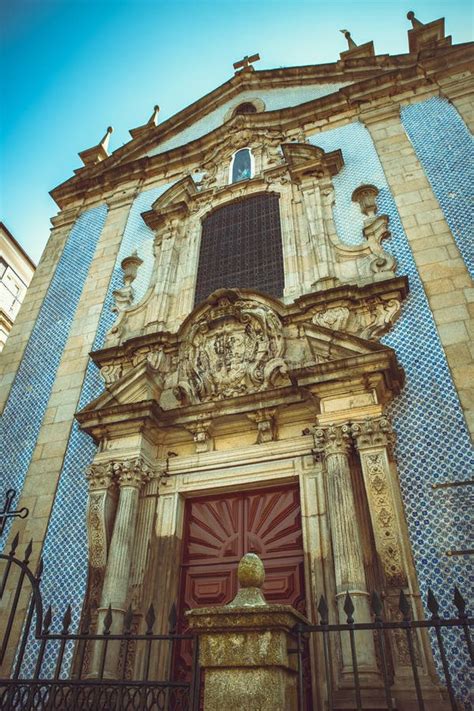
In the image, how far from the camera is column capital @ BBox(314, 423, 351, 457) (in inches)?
212

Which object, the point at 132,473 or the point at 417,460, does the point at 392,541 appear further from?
the point at 132,473

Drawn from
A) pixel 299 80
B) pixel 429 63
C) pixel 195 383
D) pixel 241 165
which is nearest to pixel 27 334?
pixel 195 383

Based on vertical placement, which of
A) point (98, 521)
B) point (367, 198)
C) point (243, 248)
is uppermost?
point (367, 198)

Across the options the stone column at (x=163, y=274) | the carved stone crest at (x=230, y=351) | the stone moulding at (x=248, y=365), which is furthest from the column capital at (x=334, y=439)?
the stone column at (x=163, y=274)

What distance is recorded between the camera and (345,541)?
15.9 ft

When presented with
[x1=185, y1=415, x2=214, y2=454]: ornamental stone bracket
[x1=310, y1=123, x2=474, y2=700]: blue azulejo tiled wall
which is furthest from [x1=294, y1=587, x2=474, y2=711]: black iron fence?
[x1=185, y1=415, x2=214, y2=454]: ornamental stone bracket

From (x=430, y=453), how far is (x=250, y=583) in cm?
290

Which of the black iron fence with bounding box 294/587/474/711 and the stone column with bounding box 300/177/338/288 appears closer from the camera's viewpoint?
the black iron fence with bounding box 294/587/474/711

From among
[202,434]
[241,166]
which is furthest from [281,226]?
[202,434]

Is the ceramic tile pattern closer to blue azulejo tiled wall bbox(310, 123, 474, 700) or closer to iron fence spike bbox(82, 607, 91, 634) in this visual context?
blue azulejo tiled wall bbox(310, 123, 474, 700)

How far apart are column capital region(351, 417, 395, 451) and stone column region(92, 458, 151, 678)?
2.58 meters

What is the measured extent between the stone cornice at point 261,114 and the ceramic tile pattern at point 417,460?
7.95 feet

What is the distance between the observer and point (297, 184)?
9.22 meters

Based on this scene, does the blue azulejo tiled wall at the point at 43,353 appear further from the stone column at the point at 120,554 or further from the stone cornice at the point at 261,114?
the stone column at the point at 120,554
